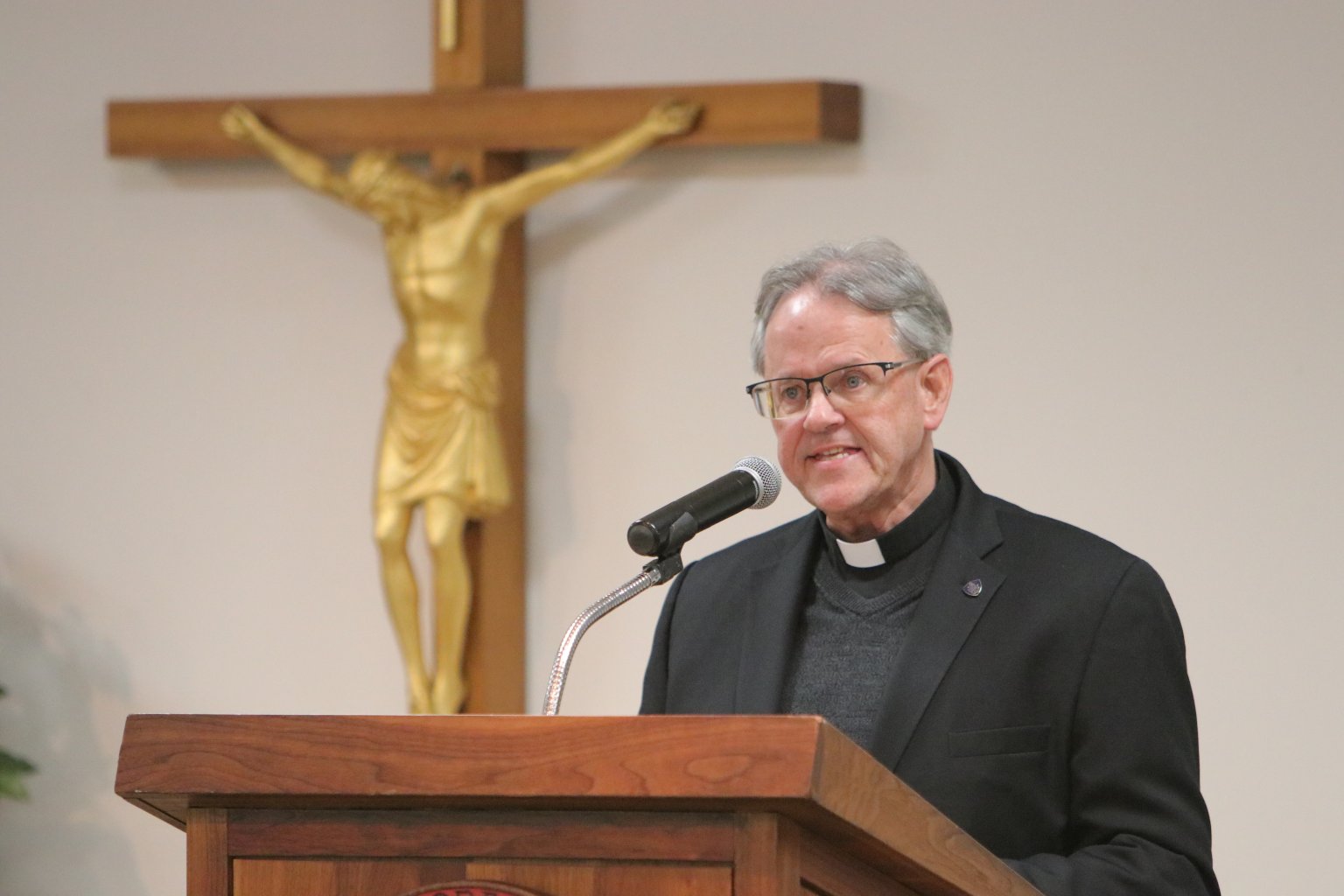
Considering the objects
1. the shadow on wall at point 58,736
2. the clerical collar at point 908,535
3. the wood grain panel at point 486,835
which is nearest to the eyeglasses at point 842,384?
the clerical collar at point 908,535

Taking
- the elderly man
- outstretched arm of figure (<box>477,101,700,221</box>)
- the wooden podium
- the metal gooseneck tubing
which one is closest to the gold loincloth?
outstretched arm of figure (<box>477,101,700,221</box>)

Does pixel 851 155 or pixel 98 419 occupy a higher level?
pixel 851 155

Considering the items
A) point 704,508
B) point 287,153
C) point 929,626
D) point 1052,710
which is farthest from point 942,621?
point 287,153

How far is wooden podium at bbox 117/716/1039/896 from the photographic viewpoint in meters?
1.61

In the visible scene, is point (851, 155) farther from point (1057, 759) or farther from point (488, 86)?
point (1057, 759)

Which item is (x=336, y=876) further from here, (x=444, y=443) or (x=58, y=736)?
(x=58, y=736)

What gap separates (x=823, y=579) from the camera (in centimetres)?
277

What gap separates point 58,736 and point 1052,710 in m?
3.75

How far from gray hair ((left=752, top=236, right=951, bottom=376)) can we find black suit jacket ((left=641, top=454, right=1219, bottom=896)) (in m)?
0.26

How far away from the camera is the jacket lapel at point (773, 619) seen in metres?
2.62

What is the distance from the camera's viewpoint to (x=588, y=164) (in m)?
4.86

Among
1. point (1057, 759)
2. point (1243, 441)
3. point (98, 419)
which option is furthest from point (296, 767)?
point (98, 419)

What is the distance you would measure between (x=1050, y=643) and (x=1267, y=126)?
2.51 meters

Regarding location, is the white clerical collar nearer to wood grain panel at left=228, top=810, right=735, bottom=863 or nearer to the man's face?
the man's face
